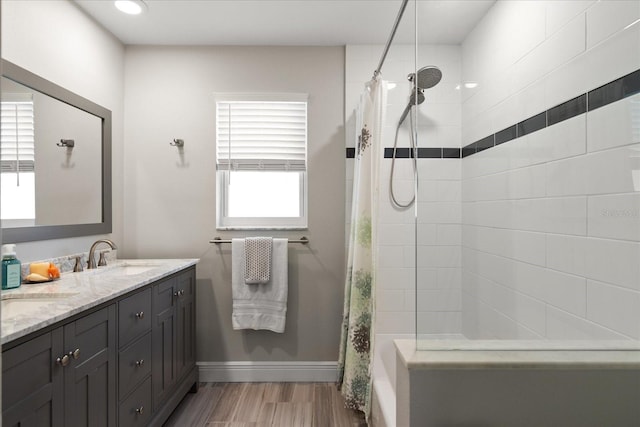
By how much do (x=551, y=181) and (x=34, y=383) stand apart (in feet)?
5.74

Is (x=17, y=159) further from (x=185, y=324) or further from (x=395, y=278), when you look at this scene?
(x=395, y=278)

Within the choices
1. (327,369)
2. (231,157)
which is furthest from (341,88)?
(327,369)

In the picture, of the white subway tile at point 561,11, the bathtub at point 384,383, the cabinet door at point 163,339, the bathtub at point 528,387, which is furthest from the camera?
the cabinet door at point 163,339

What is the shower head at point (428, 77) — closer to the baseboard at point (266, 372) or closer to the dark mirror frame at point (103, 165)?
the dark mirror frame at point (103, 165)

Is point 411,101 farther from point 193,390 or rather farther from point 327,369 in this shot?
point 193,390

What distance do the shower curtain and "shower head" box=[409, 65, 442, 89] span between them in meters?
0.44

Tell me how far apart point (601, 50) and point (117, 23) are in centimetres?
258

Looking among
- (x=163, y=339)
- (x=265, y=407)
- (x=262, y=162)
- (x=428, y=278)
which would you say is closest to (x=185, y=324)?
(x=163, y=339)

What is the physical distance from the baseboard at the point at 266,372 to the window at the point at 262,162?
3.20ft

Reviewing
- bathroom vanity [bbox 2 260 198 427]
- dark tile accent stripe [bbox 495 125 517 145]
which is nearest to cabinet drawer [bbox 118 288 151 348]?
bathroom vanity [bbox 2 260 198 427]

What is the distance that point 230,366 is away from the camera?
2.69m

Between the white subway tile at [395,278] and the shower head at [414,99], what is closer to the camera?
the shower head at [414,99]

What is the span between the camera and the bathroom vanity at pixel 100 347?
1167 millimetres

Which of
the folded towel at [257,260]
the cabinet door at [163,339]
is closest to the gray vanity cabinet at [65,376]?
the cabinet door at [163,339]
